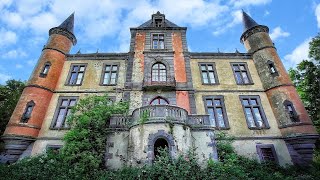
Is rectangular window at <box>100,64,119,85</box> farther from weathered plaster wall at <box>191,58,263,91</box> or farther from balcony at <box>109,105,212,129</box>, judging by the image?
weathered plaster wall at <box>191,58,263,91</box>

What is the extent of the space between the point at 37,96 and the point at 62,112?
2167 mm

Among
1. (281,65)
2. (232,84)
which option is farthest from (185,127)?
(281,65)

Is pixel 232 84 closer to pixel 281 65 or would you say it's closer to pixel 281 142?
pixel 281 65

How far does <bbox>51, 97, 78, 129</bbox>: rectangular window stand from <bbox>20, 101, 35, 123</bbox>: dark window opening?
1.67 m

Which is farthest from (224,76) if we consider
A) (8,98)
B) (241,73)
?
(8,98)

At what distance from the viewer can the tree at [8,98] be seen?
1708 centimetres

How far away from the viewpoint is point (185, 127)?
36.2 feet

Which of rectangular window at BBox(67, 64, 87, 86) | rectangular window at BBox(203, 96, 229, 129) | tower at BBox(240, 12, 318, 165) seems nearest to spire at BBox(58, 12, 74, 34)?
rectangular window at BBox(67, 64, 87, 86)

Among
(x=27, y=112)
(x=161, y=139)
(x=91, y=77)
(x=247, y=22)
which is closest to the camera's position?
(x=161, y=139)

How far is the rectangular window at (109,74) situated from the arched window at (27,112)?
5.31 m

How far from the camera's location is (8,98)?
19.4 m

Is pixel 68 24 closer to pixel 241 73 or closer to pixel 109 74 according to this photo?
pixel 109 74

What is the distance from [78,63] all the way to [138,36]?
6118 millimetres

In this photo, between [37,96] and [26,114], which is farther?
[37,96]
